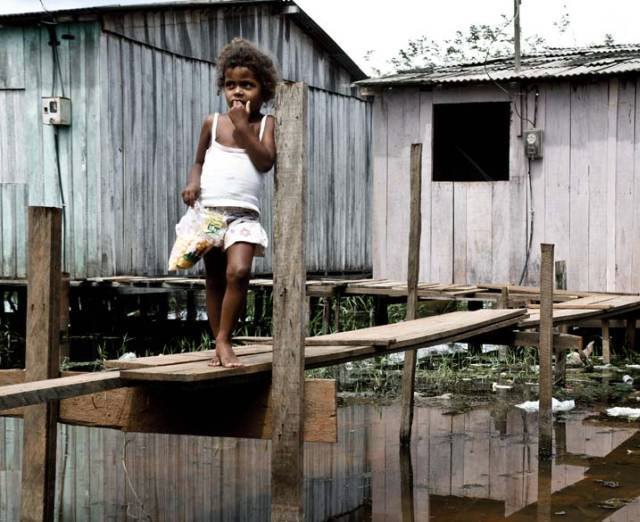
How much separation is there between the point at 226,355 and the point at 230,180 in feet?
2.62

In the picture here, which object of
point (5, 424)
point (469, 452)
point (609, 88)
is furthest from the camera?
point (609, 88)

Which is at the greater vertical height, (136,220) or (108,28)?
(108,28)

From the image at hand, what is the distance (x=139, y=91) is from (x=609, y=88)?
17.6 ft

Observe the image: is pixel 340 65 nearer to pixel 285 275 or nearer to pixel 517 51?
pixel 517 51

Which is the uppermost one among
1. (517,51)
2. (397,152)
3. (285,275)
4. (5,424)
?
(517,51)

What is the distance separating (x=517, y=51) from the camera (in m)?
12.5

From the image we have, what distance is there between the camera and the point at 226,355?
4535 mm

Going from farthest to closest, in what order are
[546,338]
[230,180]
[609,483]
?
[546,338] → [609,483] → [230,180]

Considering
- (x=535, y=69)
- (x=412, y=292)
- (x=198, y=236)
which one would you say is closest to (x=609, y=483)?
(x=412, y=292)

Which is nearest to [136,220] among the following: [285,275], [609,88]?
[609,88]

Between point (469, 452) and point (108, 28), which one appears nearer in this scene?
point (469, 452)

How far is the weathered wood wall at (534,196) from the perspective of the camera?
1227 centimetres

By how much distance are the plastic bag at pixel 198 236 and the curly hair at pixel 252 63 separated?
0.60 metres

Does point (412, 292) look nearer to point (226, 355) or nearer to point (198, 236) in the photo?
point (198, 236)
